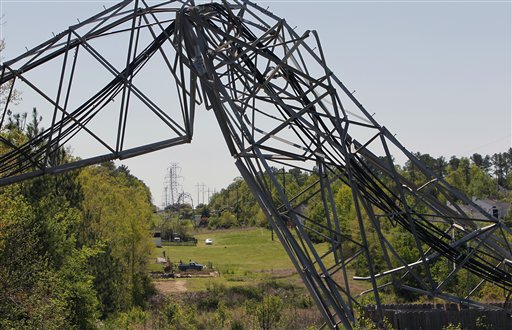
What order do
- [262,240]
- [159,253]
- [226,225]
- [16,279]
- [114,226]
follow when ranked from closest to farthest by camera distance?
[16,279] < [114,226] < [159,253] < [262,240] < [226,225]

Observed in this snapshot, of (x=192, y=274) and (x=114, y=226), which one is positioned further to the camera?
(x=192, y=274)

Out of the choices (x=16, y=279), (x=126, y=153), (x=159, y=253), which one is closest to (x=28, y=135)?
(x=16, y=279)

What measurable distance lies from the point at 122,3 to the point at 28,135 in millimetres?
16356

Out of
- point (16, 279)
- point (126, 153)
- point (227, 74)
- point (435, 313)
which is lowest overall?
point (435, 313)

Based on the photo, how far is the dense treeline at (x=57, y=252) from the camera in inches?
883

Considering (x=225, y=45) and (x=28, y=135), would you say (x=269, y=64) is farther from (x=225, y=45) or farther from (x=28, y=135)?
(x=28, y=135)

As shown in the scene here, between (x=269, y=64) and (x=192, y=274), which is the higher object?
(x=269, y=64)

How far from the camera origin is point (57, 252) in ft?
93.9

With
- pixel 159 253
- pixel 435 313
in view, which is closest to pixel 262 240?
pixel 159 253

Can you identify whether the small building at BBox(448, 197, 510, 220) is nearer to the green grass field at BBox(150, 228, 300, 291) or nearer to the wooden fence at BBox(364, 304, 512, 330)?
the wooden fence at BBox(364, 304, 512, 330)

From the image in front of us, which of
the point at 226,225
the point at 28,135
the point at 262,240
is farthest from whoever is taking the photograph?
the point at 226,225

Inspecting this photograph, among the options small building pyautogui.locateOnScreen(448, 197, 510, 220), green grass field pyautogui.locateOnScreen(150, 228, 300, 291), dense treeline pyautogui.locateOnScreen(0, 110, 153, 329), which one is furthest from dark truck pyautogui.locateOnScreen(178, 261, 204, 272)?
small building pyautogui.locateOnScreen(448, 197, 510, 220)

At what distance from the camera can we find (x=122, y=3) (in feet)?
50.3

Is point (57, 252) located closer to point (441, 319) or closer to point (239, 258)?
point (441, 319)
